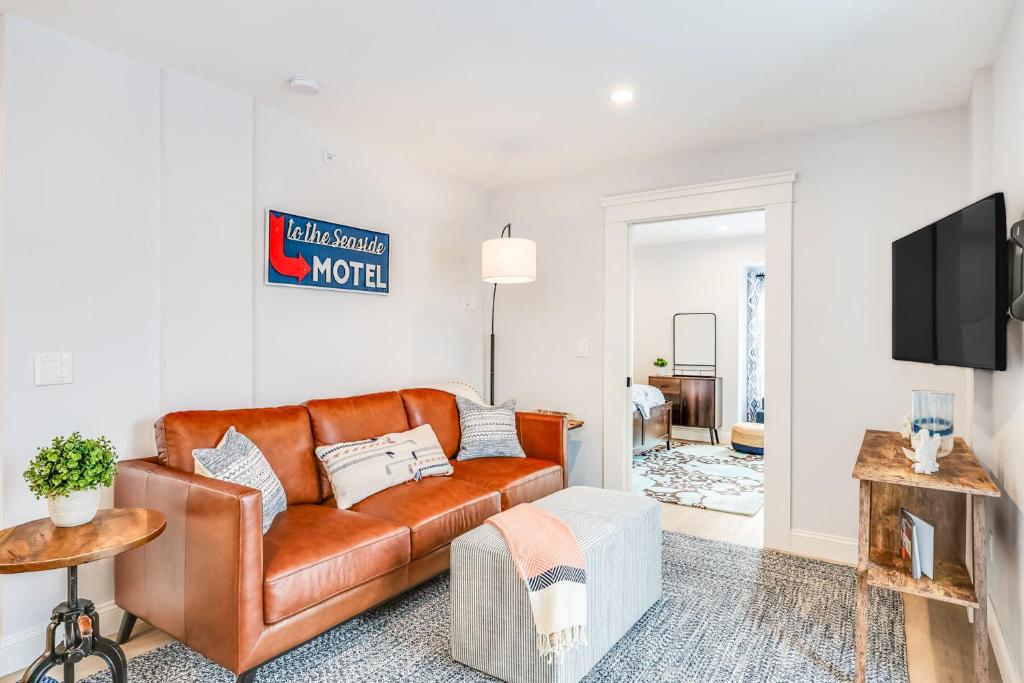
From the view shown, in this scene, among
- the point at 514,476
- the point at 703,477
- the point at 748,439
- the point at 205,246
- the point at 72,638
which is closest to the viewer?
the point at 72,638

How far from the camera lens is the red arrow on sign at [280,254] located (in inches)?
118

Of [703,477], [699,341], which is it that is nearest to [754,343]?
[699,341]

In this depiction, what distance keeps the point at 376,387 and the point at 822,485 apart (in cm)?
268

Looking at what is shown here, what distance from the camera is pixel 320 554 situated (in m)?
2.09

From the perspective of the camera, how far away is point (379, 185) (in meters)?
3.65

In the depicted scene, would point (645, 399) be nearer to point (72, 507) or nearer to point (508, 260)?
point (508, 260)

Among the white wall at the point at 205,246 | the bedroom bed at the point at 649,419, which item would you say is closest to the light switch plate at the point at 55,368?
the white wall at the point at 205,246

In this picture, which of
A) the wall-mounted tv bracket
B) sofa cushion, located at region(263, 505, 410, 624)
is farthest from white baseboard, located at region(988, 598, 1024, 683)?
sofa cushion, located at region(263, 505, 410, 624)

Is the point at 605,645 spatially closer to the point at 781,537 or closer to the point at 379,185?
the point at 781,537

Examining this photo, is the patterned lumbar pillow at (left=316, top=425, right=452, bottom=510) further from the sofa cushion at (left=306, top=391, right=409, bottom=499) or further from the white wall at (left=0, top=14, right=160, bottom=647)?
the white wall at (left=0, top=14, right=160, bottom=647)

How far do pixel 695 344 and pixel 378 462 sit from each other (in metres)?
5.15

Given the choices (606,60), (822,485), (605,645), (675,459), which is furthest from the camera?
(675,459)

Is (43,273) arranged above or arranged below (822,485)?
above

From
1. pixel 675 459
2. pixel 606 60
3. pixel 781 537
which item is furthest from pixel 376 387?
pixel 675 459
